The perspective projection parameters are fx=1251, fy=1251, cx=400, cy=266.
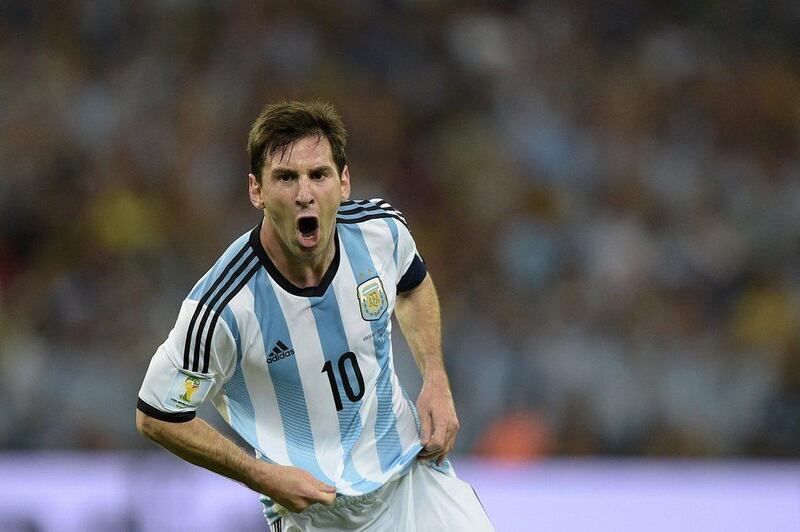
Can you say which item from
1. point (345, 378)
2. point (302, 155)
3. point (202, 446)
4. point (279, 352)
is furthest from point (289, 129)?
point (202, 446)

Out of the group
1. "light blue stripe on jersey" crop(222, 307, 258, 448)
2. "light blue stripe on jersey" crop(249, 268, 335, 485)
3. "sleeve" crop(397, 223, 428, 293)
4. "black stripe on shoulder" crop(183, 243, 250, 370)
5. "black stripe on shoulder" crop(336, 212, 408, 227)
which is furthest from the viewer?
"sleeve" crop(397, 223, 428, 293)

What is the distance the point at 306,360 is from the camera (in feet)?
10.9

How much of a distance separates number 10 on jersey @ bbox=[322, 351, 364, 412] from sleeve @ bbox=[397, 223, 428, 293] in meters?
0.38

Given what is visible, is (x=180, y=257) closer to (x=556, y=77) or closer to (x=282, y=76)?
(x=282, y=76)

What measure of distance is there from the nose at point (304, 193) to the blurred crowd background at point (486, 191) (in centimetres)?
380

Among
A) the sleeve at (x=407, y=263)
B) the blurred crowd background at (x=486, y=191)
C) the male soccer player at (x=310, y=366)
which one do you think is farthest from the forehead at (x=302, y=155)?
the blurred crowd background at (x=486, y=191)

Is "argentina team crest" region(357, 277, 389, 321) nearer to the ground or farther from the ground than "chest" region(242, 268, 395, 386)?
farther from the ground

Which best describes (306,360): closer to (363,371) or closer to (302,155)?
(363,371)

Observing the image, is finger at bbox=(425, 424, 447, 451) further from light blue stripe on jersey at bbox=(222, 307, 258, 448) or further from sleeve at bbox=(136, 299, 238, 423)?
sleeve at bbox=(136, 299, 238, 423)

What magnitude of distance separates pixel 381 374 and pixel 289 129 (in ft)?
2.49

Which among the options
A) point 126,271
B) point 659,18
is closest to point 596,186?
point 659,18

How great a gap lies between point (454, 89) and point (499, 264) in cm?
162

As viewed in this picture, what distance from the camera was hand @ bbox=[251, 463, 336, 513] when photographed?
10.4ft

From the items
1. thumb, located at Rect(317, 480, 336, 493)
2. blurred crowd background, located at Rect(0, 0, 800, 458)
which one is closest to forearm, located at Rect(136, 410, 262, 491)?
thumb, located at Rect(317, 480, 336, 493)
